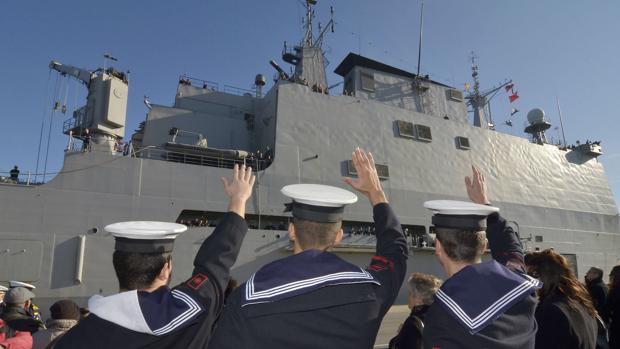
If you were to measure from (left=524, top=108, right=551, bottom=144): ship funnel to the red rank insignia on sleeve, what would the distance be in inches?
933

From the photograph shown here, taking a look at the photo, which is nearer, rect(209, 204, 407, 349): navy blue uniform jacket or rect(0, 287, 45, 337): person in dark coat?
rect(209, 204, 407, 349): navy blue uniform jacket

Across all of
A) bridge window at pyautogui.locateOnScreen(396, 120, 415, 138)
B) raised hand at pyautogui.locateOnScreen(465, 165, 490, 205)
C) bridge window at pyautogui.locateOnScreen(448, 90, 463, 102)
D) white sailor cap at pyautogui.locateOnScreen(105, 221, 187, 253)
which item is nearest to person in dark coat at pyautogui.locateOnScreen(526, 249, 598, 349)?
raised hand at pyautogui.locateOnScreen(465, 165, 490, 205)

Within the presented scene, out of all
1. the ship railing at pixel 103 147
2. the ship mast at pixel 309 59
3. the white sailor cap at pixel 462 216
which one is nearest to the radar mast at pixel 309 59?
the ship mast at pixel 309 59

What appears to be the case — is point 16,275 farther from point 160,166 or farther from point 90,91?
point 90,91

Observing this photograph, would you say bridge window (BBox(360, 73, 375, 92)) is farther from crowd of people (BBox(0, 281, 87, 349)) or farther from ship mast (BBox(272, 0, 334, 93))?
crowd of people (BBox(0, 281, 87, 349))

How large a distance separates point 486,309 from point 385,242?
20.6 inches

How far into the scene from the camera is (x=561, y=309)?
2484 millimetres

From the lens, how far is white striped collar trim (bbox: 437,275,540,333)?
1.55m

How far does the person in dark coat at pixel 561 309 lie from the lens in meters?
2.43

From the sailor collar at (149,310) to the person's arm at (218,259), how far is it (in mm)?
80

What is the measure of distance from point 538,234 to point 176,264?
49.6 feet

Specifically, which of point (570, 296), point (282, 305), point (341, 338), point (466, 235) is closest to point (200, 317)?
point (282, 305)

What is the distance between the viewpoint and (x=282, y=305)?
4.66ft

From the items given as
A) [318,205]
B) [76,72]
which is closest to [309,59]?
[76,72]
